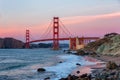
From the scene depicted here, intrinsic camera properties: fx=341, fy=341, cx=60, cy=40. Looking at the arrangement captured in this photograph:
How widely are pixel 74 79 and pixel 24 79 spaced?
626 cm

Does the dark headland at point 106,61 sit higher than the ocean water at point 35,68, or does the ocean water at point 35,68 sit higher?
the dark headland at point 106,61

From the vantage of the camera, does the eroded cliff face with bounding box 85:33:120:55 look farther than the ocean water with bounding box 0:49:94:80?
Yes

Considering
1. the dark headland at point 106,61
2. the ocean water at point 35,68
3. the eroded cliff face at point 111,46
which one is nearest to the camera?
the dark headland at point 106,61

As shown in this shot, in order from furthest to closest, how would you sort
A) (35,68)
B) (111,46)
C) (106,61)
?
(111,46) < (106,61) < (35,68)

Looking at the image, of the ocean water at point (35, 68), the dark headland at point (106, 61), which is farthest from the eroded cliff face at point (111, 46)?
the ocean water at point (35, 68)

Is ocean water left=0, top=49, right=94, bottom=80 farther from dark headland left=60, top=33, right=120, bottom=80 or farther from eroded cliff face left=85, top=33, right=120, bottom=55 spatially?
eroded cliff face left=85, top=33, right=120, bottom=55

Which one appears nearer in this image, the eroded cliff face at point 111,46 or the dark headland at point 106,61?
the dark headland at point 106,61

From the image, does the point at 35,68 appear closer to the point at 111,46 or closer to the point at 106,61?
the point at 106,61

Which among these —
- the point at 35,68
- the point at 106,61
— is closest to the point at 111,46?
the point at 106,61

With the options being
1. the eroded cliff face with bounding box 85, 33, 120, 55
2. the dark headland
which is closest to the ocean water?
the dark headland

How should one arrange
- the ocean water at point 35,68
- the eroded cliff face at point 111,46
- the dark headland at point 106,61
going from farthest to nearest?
the eroded cliff face at point 111,46, the ocean water at point 35,68, the dark headland at point 106,61

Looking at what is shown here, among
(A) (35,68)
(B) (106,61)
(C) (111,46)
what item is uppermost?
(C) (111,46)

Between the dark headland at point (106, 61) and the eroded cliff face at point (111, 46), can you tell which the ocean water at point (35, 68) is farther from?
the eroded cliff face at point (111, 46)

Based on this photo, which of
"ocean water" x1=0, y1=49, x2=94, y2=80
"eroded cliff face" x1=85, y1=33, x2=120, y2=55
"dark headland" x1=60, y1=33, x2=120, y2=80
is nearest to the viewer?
"dark headland" x1=60, y1=33, x2=120, y2=80
